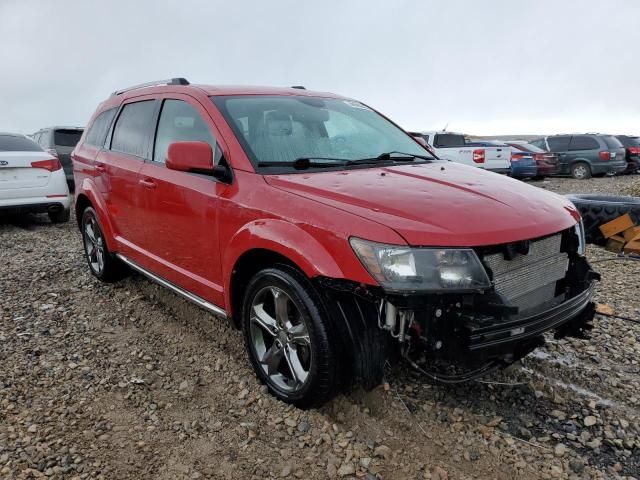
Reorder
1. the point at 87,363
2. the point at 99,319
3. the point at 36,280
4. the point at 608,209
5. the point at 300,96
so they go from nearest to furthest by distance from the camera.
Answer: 1. the point at 87,363
2. the point at 300,96
3. the point at 99,319
4. the point at 36,280
5. the point at 608,209

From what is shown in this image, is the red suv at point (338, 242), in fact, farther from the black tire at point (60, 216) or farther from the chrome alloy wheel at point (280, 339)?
the black tire at point (60, 216)

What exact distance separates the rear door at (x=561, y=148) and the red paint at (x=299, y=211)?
17.0 meters

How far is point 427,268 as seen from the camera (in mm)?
2197

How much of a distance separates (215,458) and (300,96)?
248cm

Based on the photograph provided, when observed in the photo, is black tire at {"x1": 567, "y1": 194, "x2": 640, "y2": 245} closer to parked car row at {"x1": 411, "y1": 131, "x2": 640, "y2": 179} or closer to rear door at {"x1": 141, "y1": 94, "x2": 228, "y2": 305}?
rear door at {"x1": 141, "y1": 94, "x2": 228, "y2": 305}

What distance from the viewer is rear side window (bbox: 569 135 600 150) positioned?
710 inches

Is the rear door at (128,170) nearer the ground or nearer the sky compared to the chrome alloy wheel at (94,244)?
nearer the sky

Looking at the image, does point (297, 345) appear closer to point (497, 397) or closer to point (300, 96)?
point (497, 397)

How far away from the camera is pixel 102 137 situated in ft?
15.6

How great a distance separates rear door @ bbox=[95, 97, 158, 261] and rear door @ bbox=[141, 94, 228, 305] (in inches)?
6.0

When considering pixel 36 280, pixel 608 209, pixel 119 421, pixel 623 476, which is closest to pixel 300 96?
pixel 119 421

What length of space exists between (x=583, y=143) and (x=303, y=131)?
1782 centimetres

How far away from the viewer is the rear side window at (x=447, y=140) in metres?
16.1

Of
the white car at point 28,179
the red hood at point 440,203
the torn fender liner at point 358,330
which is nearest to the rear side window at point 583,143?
the white car at point 28,179
